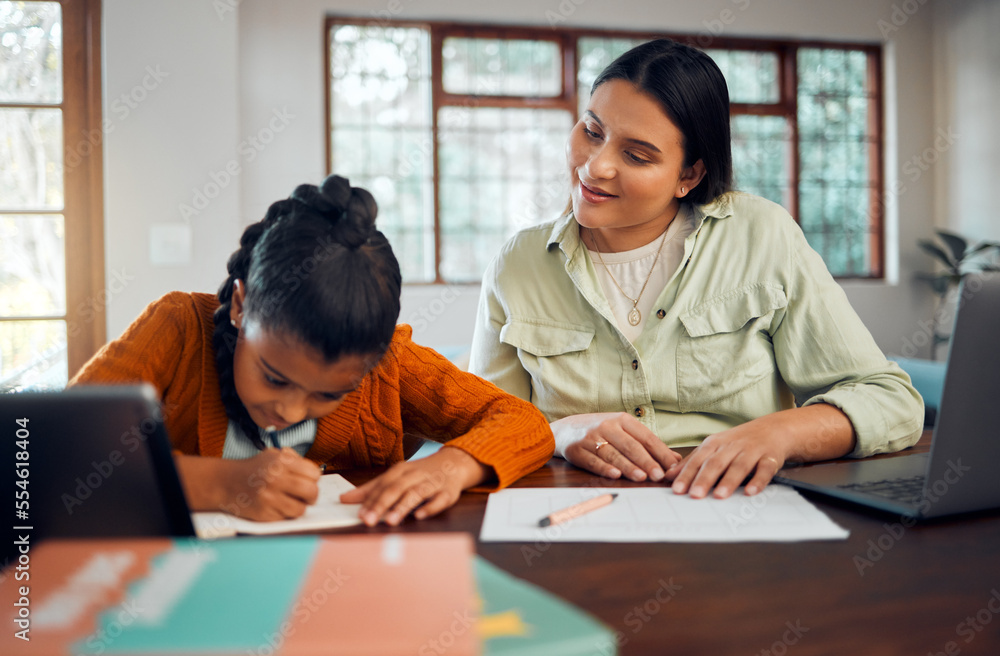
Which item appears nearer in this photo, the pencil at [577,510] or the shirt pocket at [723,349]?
the pencil at [577,510]

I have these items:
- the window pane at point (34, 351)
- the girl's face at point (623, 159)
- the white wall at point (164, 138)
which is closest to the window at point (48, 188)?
the window pane at point (34, 351)

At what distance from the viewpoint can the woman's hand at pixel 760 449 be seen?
905 mm

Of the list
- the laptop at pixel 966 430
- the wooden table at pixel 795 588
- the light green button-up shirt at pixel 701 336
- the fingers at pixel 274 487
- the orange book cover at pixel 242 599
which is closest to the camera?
the orange book cover at pixel 242 599

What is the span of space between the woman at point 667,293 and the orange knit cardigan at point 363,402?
0.18 meters

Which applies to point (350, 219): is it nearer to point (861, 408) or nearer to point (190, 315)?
point (190, 315)

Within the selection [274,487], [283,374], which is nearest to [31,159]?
[283,374]

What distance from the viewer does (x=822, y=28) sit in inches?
187

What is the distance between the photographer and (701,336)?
1352 millimetres

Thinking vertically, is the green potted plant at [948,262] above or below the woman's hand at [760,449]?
above

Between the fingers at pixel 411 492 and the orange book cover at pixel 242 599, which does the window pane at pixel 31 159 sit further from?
the orange book cover at pixel 242 599

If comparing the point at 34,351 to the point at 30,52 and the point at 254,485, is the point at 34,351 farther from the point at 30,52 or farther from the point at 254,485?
the point at 254,485

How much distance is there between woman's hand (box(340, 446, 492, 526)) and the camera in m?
0.80

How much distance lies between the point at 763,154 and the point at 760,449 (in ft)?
14.1

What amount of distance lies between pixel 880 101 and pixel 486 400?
4.87m
